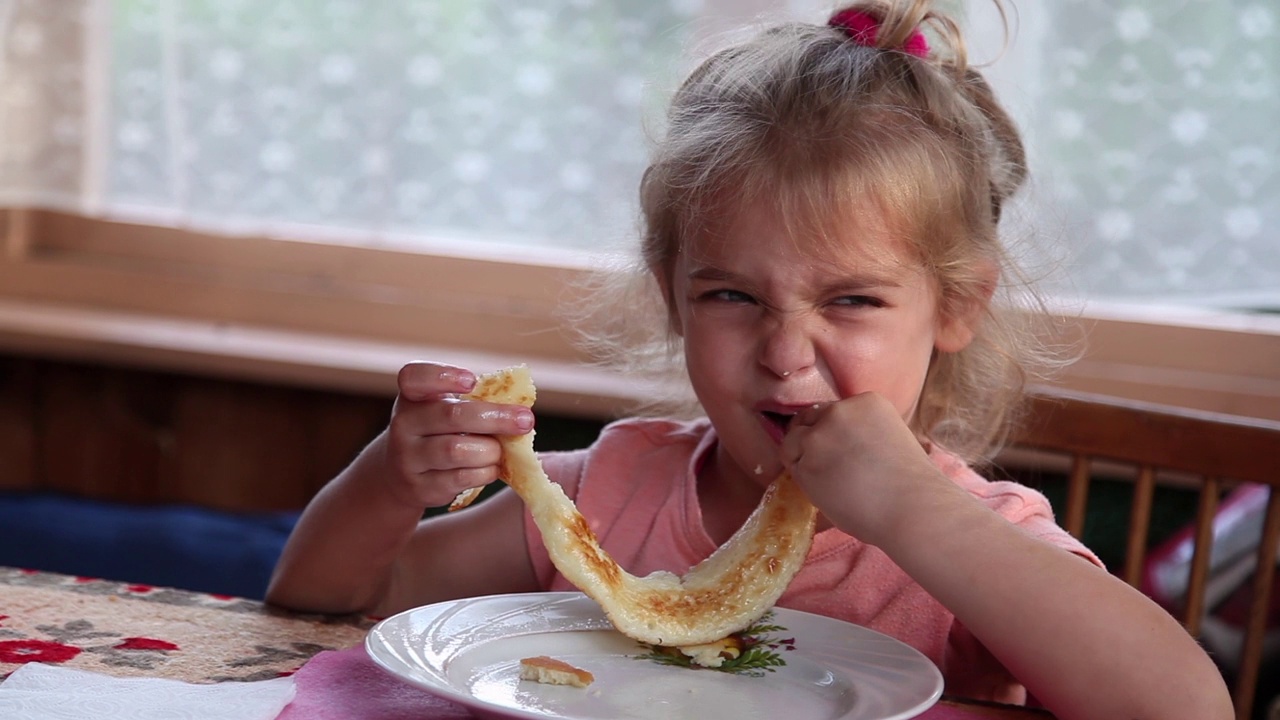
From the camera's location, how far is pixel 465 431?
974 millimetres

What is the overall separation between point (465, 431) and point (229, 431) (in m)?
1.76

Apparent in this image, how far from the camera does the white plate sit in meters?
0.80

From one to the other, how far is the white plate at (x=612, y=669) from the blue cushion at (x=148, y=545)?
1.23m

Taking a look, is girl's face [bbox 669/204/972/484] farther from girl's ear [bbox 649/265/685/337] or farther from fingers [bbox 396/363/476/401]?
fingers [bbox 396/363/476/401]

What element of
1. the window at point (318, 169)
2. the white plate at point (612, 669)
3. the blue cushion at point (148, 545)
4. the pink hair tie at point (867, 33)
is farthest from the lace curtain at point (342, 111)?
the white plate at point (612, 669)

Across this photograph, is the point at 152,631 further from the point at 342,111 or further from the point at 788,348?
the point at 342,111

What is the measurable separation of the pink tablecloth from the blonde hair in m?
0.44

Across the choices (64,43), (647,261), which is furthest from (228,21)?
(647,261)

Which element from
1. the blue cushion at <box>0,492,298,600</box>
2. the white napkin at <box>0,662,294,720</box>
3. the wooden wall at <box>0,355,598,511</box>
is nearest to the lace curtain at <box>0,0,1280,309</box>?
the wooden wall at <box>0,355,598,511</box>

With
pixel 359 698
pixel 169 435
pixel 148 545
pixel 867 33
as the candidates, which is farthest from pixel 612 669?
pixel 169 435

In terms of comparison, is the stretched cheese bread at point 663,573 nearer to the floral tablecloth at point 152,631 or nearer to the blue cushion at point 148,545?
the floral tablecloth at point 152,631

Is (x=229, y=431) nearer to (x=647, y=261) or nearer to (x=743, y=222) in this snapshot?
(x=647, y=261)

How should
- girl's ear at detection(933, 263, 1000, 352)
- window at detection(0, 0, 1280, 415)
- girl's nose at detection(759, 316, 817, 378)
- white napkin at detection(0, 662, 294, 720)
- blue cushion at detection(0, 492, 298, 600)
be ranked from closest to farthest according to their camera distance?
white napkin at detection(0, 662, 294, 720) → girl's nose at detection(759, 316, 817, 378) → girl's ear at detection(933, 263, 1000, 352) → blue cushion at detection(0, 492, 298, 600) → window at detection(0, 0, 1280, 415)

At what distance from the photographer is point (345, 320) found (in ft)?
8.59
